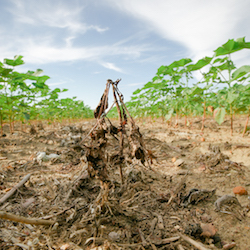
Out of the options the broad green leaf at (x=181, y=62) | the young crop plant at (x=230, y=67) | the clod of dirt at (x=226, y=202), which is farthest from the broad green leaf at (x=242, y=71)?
the clod of dirt at (x=226, y=202)

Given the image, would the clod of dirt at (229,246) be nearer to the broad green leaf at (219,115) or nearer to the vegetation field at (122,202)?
the vegetation field at (122,202)

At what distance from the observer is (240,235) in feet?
4.65

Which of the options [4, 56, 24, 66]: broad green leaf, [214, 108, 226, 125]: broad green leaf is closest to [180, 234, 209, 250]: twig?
[214, 108, 226, 125]: broad green leaf

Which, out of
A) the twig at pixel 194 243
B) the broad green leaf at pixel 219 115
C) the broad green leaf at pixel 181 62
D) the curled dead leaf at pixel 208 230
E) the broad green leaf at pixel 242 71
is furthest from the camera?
the broad green leaf at pixel 181 62

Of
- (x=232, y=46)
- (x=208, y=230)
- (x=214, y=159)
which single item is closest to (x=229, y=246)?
(x=208, y=230)

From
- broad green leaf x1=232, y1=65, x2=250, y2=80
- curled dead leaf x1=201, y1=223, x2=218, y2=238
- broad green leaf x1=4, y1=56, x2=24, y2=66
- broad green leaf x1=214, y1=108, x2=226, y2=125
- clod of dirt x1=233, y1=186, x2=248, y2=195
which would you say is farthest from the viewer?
broad green leaf x1=4, y1=56, x2=24, y2=66

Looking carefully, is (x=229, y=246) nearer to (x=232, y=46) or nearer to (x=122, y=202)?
(x=122, y=202)

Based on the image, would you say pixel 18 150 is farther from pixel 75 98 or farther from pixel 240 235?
pixel 75 98

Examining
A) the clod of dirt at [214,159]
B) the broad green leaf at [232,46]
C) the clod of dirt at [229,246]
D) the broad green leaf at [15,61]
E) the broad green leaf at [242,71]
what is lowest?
the clod of dirt at [229,246]

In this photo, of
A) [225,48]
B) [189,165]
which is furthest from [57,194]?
[225,48]

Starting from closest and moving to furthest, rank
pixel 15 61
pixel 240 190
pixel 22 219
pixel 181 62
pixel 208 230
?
pixel 22 219
pixel 208 230
pixel 240 190
pixel 15 61
pixel 181 62

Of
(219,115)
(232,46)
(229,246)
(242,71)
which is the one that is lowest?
(229,246)

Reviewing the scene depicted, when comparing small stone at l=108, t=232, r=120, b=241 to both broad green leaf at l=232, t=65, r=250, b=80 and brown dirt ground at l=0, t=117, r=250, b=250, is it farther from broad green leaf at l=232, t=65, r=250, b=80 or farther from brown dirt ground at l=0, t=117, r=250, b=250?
broad green leaf at l=232, t=65, r=250, b=80

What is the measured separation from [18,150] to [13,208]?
259cm
